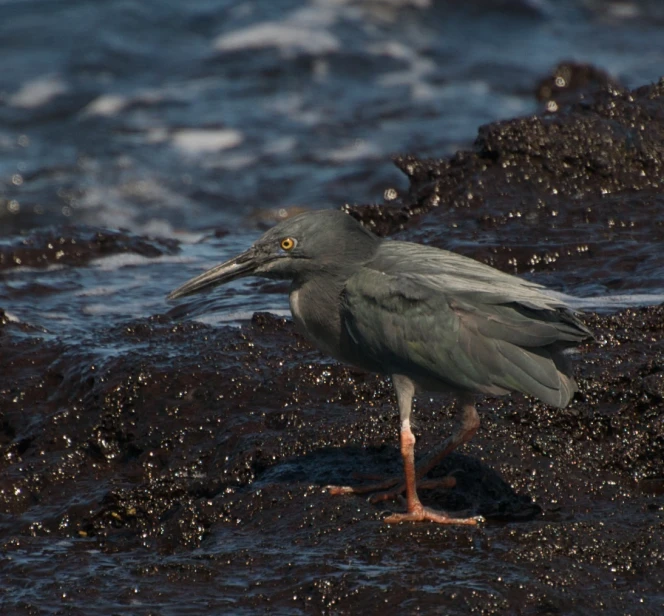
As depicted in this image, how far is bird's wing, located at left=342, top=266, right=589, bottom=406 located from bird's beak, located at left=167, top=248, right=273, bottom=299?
0.65m

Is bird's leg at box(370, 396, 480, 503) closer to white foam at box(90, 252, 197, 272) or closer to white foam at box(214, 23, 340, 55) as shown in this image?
white foam at box(90, 252, 197, 272)

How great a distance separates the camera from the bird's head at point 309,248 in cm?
479

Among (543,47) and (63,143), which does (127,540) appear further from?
(543,47)

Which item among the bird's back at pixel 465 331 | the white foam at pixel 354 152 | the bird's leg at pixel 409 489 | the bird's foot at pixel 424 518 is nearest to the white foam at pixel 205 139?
the white foam at pixel 354 152

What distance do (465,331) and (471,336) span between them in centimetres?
4

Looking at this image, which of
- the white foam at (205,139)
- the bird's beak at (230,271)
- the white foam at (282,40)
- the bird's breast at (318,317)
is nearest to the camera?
the bird's breast at (318,317)

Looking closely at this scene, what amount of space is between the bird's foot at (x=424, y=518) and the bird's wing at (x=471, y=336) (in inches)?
21.8

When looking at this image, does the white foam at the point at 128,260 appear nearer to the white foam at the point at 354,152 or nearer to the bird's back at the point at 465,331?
the bird's back at the point at 465,331

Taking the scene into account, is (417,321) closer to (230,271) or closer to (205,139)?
(230,271)

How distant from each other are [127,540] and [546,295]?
86.4 inches

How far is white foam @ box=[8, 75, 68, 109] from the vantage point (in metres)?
15.5

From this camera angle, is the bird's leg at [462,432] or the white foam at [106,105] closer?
the bird's leg at [462,432]

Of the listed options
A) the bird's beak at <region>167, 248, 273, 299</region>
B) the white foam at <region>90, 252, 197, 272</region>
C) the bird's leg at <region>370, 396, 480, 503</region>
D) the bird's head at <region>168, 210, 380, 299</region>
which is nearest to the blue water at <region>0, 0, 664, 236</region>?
the white foam at <region>90, 252, 197, 272</region>

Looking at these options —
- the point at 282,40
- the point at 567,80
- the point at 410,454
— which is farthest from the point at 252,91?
the point at 410,454
